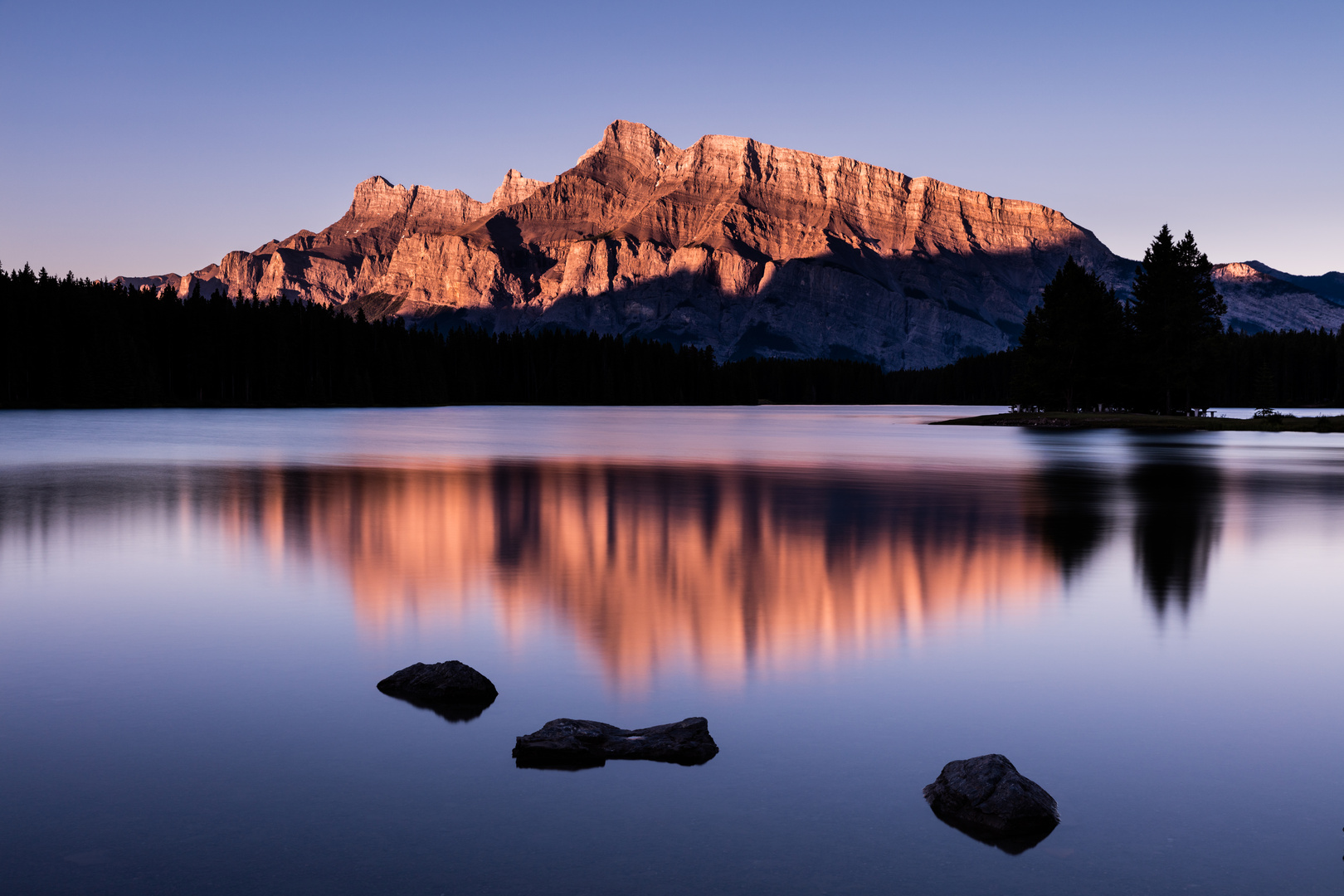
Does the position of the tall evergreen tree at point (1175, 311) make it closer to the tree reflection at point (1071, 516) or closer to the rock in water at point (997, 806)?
the tree reflection at point (1071, 516)

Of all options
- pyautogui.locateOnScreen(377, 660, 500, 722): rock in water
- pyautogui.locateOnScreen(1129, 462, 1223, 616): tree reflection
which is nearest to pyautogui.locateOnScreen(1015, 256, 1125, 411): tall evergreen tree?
pyautogui.locateOnScreen(1129, 462, 1223, 616): tree reflection

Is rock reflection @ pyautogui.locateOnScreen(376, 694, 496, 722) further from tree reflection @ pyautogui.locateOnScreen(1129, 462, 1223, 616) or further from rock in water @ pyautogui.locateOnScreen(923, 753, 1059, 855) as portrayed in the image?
tree reflection @ pyautogui.locateOnScreen(1129, 462, 1223, 616)

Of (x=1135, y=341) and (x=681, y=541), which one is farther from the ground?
(x=1135, y=341)

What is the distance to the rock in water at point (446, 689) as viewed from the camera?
37.4 ft

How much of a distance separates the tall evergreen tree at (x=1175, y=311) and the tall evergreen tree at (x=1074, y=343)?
4.46 metres

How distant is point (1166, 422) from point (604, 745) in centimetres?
10311

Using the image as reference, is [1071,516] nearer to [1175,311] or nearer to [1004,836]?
[1004,836]

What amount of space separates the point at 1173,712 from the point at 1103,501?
2649 cm

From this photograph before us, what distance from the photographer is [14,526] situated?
2645cm

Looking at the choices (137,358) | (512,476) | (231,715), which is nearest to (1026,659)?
(231,715)

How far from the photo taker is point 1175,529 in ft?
93.1

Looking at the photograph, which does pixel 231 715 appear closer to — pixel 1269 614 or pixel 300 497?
pixel 1269 614

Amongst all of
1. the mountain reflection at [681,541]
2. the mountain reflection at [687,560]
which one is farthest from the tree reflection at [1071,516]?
the mountain reflection at [687,560]

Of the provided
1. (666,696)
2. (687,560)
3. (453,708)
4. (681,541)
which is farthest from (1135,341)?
(453,708)
